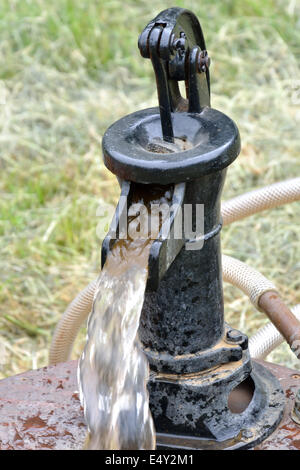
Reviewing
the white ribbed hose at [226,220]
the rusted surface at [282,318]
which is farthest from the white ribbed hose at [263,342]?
the rusted surface at [282,318]

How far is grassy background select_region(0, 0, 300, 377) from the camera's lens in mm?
2635

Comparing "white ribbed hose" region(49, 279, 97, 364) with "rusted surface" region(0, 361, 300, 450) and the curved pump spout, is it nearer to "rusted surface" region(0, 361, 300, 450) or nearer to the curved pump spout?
"rusted surface" region(0, 361, 300, 450)

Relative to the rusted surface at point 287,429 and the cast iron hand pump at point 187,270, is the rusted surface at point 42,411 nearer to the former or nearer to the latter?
the cast iron hand pump at point 187,270

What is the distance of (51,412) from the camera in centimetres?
122

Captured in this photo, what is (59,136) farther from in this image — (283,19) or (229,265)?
(229,265)

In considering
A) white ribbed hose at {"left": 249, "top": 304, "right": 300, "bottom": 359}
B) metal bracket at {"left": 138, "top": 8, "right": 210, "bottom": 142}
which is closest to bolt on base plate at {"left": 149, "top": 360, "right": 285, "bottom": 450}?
metal bracket at {"left": 138, "top": 8, "right": 210, "bottom": 142}

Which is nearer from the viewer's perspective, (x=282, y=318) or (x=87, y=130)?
(x=282, y=318)

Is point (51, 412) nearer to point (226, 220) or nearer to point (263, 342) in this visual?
point (263, 342)

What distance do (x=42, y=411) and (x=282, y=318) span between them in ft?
1.46

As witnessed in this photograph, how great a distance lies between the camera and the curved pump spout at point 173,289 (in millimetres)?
1004

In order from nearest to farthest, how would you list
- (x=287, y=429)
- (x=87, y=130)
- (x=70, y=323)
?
(x=287, y=429) → (x=70, y=323) → (x=87, y=130)

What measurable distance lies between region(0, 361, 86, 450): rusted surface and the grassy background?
1078 millimetres

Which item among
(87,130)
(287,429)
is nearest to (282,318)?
(287,429)
